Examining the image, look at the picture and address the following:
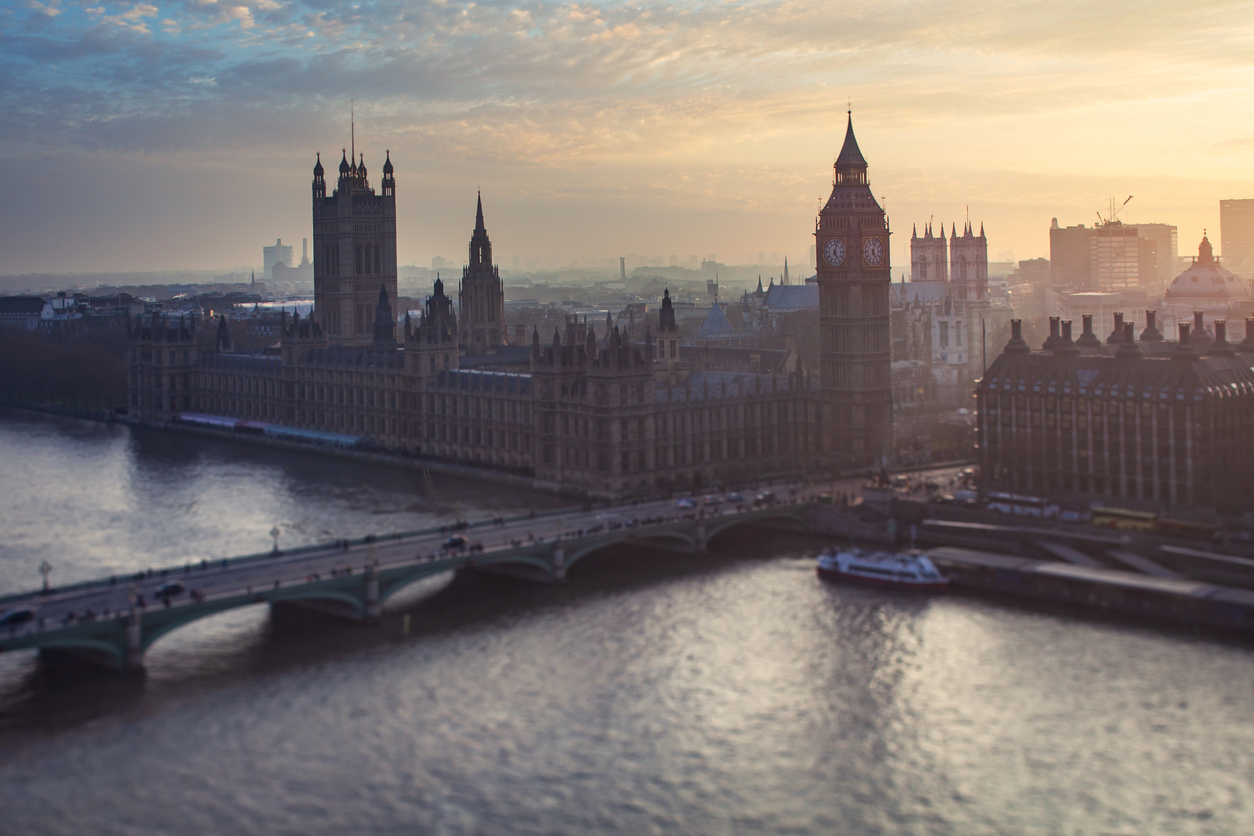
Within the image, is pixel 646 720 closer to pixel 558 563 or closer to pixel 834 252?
pixel 558 563

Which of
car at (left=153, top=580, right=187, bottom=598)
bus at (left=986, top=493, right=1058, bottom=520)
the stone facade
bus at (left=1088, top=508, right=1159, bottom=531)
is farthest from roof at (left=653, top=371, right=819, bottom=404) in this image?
car at (left=153, top=580, right=187, bottom=598)

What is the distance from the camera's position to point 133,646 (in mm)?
65938

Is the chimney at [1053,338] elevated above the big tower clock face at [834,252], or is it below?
below

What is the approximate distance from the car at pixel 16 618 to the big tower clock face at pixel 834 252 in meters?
78.8

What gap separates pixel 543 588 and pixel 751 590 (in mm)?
12707

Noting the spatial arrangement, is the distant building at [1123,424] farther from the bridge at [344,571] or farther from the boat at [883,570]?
the boat at [883,570]

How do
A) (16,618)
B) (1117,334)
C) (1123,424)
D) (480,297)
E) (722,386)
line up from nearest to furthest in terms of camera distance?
(16,618) < (1123,424) < (1117,334) < (722,386) < (480,297)

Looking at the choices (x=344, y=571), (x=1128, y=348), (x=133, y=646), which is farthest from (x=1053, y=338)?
(x=133, y=646)

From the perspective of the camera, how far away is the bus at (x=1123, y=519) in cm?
8875

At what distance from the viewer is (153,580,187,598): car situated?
71238 mm

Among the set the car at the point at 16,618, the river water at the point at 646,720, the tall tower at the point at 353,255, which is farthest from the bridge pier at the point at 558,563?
the tall tower at the point at 353,255

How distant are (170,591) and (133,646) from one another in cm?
623

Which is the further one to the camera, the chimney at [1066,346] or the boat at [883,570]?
the chimney at [1066,346]

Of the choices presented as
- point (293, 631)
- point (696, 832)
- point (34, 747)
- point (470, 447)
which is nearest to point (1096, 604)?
point (696, 832)
